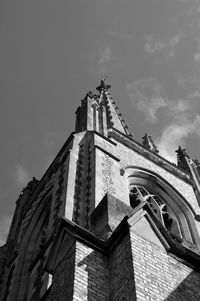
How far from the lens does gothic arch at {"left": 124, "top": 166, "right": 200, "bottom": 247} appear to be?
1717 centimetres

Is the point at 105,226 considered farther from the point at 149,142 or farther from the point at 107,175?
the point at 149,142

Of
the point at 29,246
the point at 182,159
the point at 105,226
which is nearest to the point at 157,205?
the point at 29,246

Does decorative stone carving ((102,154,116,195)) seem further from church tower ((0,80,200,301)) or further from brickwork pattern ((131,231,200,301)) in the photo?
brickwork pattern ((131,231,200,301))

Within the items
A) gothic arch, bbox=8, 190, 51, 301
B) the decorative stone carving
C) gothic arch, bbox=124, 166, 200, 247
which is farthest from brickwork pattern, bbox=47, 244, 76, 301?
gothic arch, bbox=124, 166, 200, 247

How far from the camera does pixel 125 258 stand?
751 centimetres

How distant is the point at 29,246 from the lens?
634 inches

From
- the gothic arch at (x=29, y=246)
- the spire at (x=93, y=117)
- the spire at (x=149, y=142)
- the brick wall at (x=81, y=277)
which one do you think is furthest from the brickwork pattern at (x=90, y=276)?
the spire at (x=149, y=142)

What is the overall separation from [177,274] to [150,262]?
0.52 meters

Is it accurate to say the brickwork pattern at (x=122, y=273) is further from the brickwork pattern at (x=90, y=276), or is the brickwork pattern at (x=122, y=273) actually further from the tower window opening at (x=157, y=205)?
the tower window opening at (x=157, y=205)

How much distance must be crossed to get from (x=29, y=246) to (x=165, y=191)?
5.56 meters

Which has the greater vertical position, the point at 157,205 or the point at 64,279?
the point at 157,205

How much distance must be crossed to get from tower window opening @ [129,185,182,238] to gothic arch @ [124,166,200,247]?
0.46ft

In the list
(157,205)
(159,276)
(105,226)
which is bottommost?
(159,276)

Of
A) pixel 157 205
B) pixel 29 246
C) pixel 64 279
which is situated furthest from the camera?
pixel 157 205
